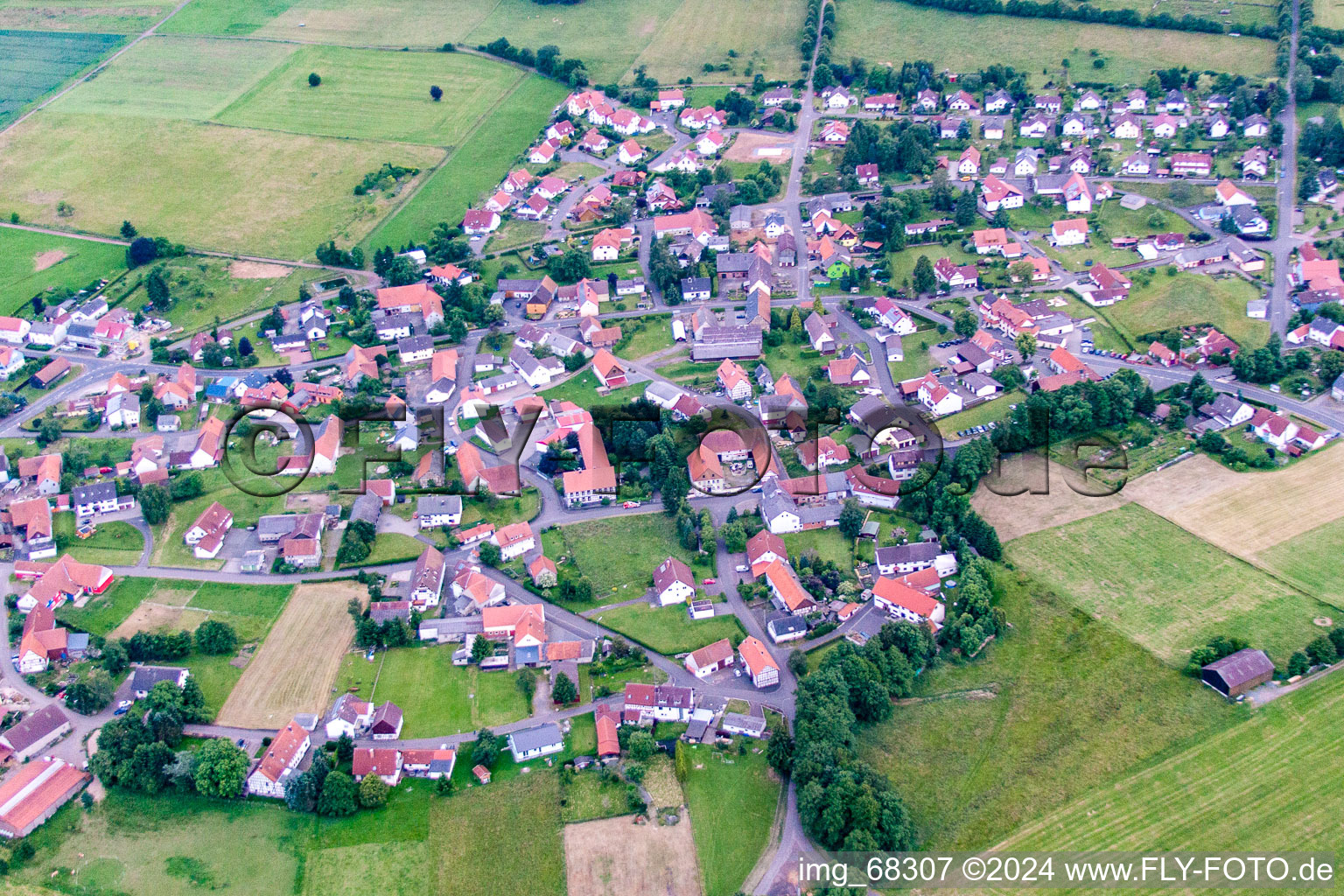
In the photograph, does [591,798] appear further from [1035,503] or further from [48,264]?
[48,264]

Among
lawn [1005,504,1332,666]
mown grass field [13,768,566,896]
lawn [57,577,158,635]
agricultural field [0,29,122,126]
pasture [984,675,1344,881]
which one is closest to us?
pasture [984,675,1344,881]

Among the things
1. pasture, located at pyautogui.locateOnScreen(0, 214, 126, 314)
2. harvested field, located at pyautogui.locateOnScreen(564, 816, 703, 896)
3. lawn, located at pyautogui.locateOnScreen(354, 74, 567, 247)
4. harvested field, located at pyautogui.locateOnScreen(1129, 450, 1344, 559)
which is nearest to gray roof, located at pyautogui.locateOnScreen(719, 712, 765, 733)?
harvested field, located at pyautogui.locateOnScreen(564, 816, 703, 896)

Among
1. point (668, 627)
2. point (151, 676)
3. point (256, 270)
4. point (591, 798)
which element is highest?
point (256, 270)

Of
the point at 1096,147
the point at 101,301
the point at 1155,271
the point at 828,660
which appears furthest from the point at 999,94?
the point at 101,301

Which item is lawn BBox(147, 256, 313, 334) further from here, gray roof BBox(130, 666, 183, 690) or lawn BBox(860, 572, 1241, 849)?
lawn BBox(860, 572, 1241, 849)

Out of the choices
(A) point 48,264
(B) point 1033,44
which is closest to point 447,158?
(A) point 48,264
